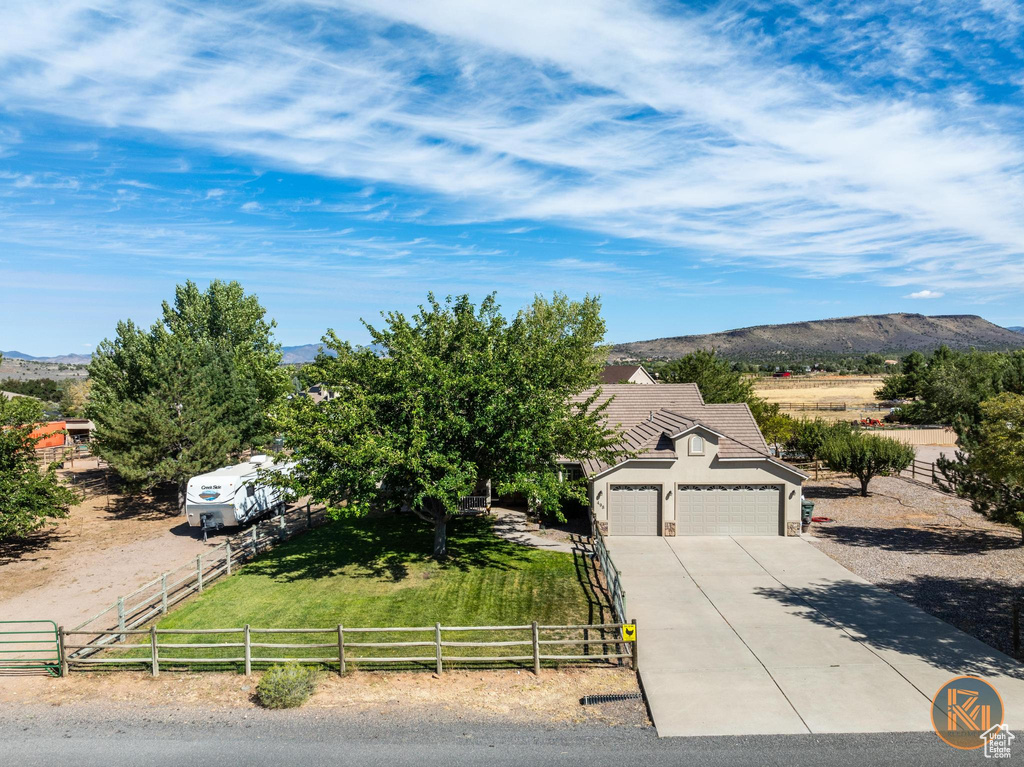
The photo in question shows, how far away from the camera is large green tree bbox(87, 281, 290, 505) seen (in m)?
29.4

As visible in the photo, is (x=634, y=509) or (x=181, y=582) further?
(x=634, y=509)

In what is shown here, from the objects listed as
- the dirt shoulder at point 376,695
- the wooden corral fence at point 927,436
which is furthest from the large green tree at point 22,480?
the wooden corral fence at point 927,436

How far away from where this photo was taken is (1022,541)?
859 inches

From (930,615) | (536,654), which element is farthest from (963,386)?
(536,654)

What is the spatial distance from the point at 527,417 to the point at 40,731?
43.7 ft

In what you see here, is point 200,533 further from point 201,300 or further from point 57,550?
point 201,300

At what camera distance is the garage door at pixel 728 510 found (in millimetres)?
23609

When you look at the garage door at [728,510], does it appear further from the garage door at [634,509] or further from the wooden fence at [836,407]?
the wooden fence at [836,407]

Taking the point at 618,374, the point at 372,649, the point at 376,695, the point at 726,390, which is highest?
the point at 618,374

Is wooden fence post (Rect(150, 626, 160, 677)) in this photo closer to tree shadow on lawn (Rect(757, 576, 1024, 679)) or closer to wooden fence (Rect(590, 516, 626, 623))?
wooden fence (Rect(590, 516, 626, 623))

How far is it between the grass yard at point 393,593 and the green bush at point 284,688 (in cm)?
172

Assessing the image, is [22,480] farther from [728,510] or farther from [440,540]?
[728,510]

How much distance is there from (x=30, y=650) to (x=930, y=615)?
2207 centimetres

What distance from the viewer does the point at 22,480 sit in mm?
23156
